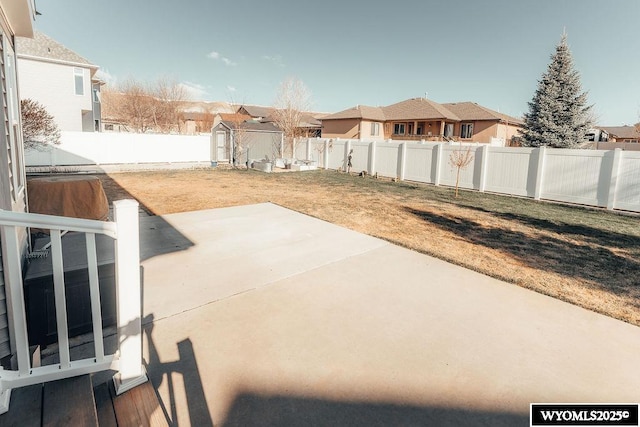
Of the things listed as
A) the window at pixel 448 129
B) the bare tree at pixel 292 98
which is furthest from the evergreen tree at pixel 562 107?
the bare tree at pixel 292 98

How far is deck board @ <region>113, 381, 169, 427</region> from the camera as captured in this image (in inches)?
79.7

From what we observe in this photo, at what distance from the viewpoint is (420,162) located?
16.2m

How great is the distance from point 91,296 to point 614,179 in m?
13.5

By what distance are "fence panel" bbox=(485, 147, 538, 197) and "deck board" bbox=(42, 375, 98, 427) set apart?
13947 millimetres

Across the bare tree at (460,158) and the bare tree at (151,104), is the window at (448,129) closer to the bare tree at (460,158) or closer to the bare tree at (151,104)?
the bare tree at (460,158)

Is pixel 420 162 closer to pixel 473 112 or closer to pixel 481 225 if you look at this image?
pixel 481 225

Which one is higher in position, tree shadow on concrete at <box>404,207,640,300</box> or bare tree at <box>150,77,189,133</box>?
bare tree at <box>150,77,189,133</box>

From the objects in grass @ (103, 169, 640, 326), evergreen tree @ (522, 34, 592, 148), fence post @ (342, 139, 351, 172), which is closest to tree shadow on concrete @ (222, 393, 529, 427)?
grass @ (103, 169, 640, 326)

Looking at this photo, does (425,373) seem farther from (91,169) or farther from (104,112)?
(104,112)

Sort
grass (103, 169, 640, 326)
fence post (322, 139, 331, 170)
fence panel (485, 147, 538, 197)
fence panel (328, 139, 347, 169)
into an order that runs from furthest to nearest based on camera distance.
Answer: fence post (322, 139, 331, 170), fence panel (328, 139, 347, 169), fence panel (485, 147, 538, 197), grass (103, 169, 640, 326)

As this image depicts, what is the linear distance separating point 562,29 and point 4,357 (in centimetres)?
2971

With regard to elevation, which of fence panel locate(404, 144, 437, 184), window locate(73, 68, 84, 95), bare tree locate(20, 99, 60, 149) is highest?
window locate(73, 68, 84, 95)

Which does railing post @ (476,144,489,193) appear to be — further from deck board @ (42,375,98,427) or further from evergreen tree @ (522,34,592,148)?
deck board @ (42,375,98,427)

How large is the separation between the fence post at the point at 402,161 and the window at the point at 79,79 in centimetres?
2224
